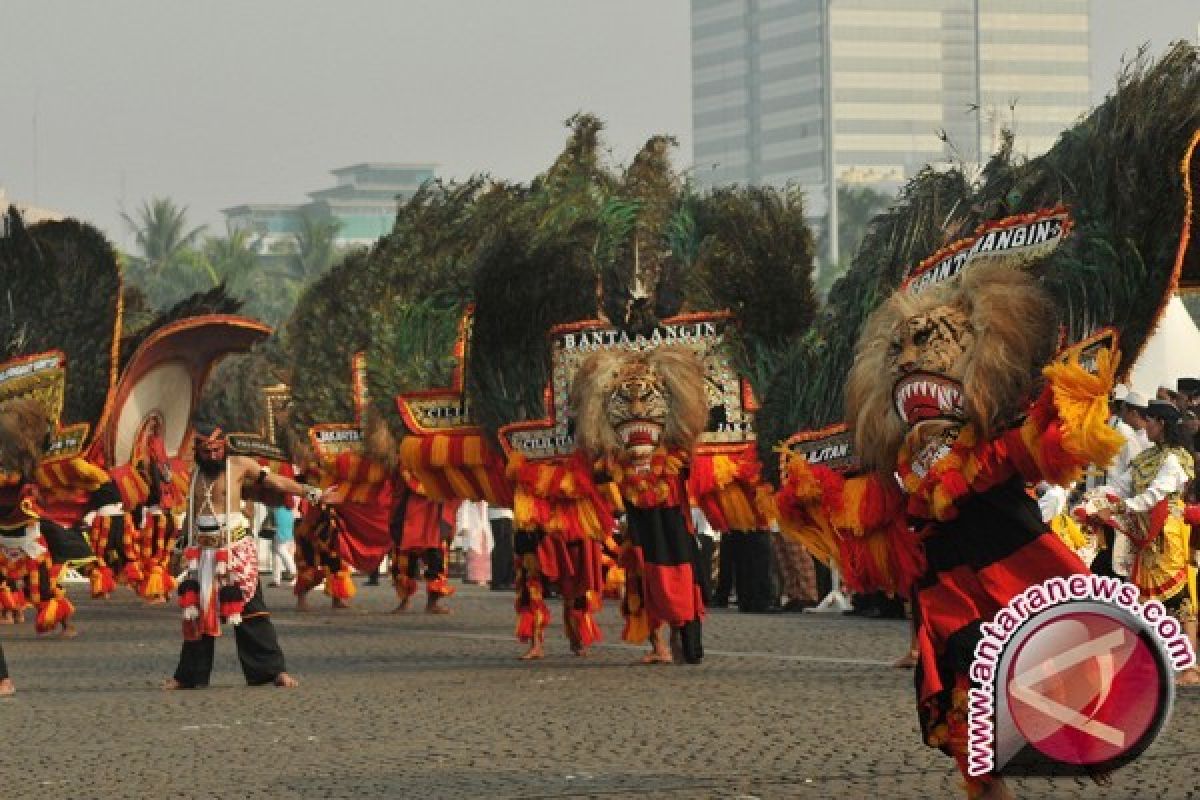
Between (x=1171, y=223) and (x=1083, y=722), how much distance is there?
237 cm

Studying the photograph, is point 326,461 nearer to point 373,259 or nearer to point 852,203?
point 373,259

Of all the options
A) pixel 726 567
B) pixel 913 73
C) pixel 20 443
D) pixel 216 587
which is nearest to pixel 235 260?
pixel 726 567

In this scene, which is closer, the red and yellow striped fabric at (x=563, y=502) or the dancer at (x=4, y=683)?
the dancer at (x=4, y=683)

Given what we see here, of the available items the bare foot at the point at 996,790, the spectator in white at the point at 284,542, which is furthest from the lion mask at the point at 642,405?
the spectator in white at the point at 284,542

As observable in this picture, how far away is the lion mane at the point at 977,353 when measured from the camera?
27.6ft

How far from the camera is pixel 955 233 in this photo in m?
10.6

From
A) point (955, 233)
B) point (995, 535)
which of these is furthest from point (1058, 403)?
point (955, 233)

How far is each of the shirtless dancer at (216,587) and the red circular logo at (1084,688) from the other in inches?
285

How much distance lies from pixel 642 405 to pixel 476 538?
14.7 metres

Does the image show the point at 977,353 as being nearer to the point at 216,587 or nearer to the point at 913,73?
the point at 216,587

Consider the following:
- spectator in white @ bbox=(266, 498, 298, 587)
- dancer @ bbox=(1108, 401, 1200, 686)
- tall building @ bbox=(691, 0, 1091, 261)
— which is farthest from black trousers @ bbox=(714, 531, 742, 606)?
tall building @ bbox=(691, 0, 1091, 261)

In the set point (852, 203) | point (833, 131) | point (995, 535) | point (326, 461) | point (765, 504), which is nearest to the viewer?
point (995, 535)

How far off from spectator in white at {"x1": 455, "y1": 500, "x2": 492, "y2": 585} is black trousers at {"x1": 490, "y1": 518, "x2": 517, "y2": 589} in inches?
48.0

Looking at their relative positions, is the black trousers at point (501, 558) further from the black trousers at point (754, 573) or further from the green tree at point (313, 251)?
the green tree at point (313, 251)
